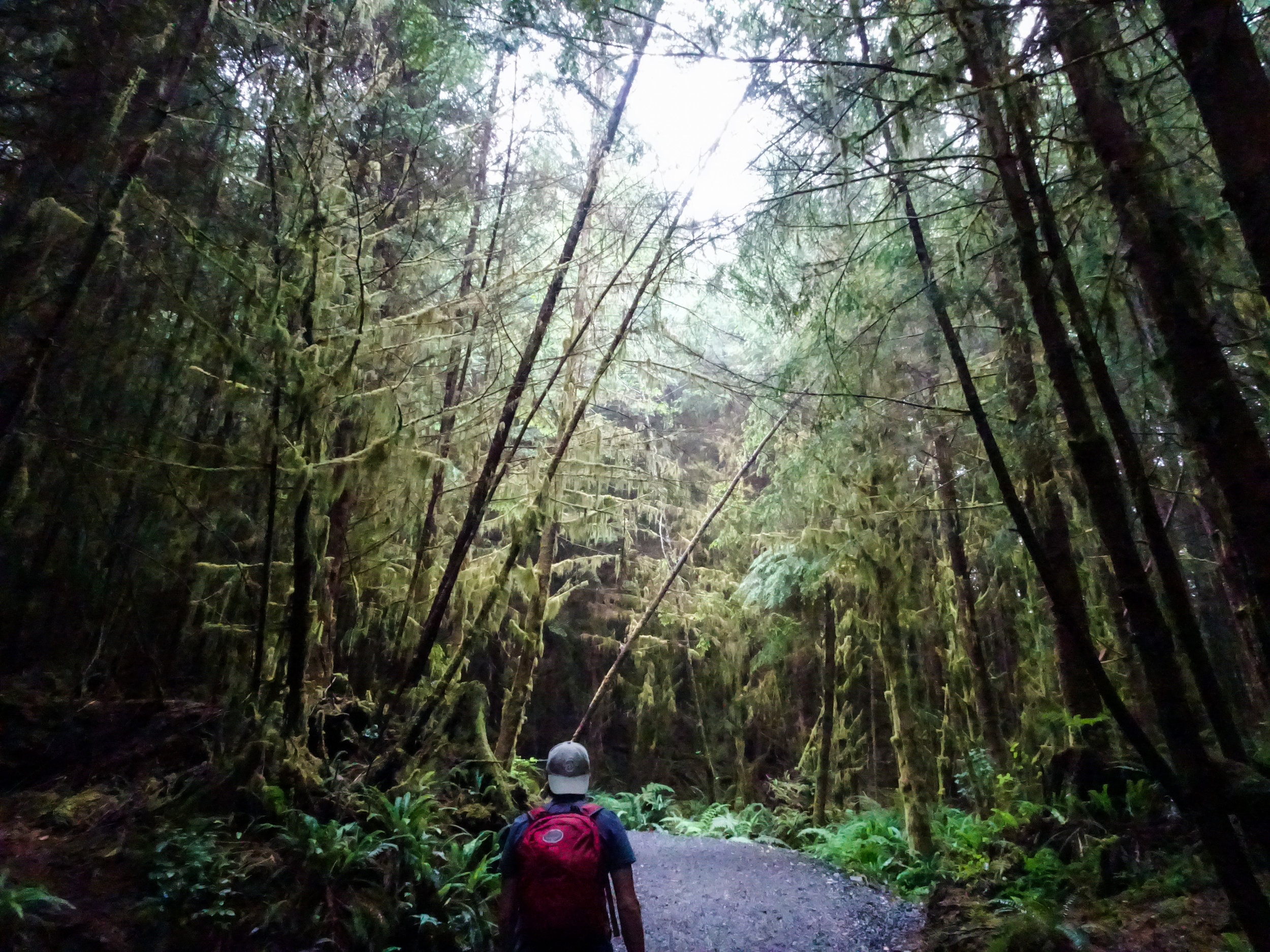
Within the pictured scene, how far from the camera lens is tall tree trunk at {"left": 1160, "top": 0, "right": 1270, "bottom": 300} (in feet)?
8.23

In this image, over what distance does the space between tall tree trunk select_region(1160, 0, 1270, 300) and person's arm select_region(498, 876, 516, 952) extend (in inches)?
144

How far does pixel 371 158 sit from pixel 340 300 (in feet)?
5.02

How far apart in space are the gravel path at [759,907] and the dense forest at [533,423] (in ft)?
2.00

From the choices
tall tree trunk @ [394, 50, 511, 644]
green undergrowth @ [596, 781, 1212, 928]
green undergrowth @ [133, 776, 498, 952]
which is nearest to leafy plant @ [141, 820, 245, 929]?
green undergrowth @ [133, 776, 498, 952]

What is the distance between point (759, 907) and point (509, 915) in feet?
15.4

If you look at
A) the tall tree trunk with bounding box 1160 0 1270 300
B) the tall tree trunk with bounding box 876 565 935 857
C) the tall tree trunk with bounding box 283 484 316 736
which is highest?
the tall tree trunk with bounding box 1160 0 1270 300

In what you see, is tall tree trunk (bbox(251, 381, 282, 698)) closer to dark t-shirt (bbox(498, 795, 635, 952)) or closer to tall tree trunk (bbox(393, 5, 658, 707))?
tall tree trunk (bbox(393, 5, 658, 707))

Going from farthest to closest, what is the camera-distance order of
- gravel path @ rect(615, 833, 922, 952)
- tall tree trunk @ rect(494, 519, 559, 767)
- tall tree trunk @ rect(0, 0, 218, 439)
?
tall tree trunk @ rect(494, 519, 559, 767), gravel path @ rect(615, 833, 922, 952), tall tree trunk @ rect(0, 0, 218, 439)

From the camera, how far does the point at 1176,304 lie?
2.96 metres

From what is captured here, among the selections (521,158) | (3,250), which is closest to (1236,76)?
(3,250)

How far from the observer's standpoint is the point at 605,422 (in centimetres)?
989

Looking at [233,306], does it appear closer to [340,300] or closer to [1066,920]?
[340,300]

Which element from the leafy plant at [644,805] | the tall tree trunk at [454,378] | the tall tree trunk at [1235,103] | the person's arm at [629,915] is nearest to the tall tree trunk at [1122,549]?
the tall tree trunk at [1235,103]

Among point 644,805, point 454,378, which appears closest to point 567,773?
point 454,378
